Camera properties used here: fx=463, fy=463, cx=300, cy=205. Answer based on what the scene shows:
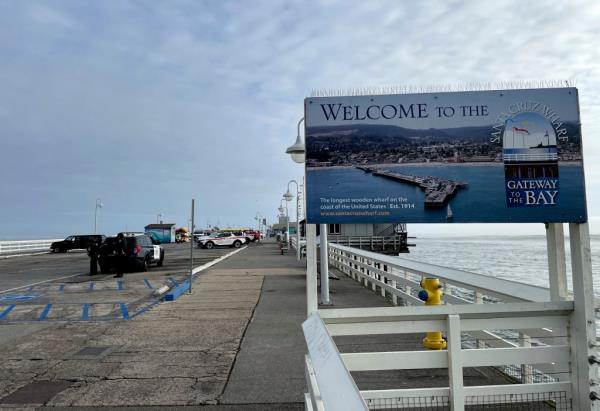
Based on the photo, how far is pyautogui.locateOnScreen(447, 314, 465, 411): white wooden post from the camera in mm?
3684

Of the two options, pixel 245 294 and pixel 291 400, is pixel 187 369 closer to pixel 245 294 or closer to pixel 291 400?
pixel 291 400

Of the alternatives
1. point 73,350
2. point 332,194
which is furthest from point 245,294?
point 332,194

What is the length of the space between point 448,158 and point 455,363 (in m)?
1.76

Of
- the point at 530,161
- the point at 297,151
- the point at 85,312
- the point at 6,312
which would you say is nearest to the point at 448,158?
the point at 530,161

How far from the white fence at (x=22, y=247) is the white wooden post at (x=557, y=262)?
135ft

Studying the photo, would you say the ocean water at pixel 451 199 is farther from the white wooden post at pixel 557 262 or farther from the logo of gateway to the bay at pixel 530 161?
the white wooden post at pixel 557 262

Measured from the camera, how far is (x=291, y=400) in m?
4.57

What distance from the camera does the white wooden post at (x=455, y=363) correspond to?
3.68 m

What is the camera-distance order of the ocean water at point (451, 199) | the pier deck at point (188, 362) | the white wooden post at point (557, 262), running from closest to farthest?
the ocean water at point (451, 199)
the white wooden post at point (557, 262)
the pier deck at point (188, 362)

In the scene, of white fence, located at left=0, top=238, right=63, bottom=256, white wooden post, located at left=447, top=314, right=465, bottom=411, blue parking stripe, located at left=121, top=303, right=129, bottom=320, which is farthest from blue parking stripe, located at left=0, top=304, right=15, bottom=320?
white fence, located at left=0, top=238, right=63, bottom=256

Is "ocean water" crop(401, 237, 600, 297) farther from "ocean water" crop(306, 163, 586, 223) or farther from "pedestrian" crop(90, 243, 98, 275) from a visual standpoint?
"pedestrian" crop(90, 243, 98, 275)

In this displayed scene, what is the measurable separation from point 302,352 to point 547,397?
3113mm

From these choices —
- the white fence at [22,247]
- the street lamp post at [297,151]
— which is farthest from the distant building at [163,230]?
the street lamp post at [297,151]

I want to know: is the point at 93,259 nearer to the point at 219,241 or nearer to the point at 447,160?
the point at 447,160
